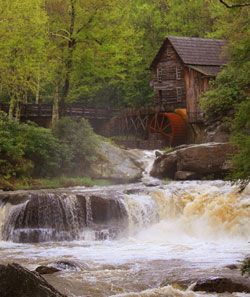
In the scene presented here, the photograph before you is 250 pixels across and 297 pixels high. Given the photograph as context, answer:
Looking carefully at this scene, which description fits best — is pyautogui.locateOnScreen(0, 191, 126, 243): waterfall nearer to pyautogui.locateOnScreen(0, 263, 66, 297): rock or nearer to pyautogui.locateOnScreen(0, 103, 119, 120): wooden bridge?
pyautogui.locateOnScreen(0, 263, 66, 297): rock

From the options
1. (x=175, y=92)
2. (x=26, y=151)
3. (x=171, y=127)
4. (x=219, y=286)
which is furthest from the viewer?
(x=175, y=92)

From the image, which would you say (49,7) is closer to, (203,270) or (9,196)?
(9,196)

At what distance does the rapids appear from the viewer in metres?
10.1

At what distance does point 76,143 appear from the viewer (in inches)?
925

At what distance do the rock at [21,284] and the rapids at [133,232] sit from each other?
3.48 meters

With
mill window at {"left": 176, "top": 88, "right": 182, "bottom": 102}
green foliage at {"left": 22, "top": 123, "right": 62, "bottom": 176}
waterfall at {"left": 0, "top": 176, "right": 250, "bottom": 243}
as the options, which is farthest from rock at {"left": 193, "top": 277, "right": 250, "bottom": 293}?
mill window at {"left": 176, "top": 88, "right": 182, "bottom": 102}

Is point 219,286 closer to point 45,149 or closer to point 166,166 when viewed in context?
point 166,166

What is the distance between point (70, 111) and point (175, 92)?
9.30 metres

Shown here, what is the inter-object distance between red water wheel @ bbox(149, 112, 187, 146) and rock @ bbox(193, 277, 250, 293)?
78.8 feet

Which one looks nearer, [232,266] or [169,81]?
[232,266]

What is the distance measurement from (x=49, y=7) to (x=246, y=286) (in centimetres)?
2256

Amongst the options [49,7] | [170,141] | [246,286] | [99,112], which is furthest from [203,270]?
[99,112]

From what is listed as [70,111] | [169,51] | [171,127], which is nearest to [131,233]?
[171,127]

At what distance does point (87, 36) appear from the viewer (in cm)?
2459
